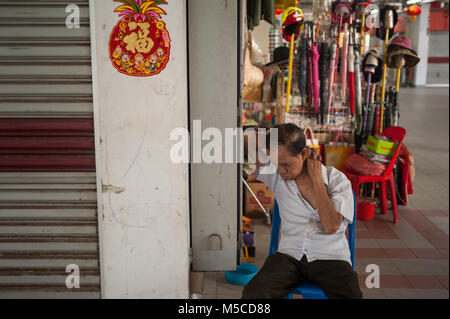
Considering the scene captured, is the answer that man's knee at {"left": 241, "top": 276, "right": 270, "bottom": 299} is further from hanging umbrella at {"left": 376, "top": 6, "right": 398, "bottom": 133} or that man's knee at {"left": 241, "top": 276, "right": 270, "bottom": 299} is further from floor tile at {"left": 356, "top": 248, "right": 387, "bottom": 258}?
hanging umbrella at {"left": 376, "top": 6, "right": 398, "bottom": 133}

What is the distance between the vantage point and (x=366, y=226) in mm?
4797

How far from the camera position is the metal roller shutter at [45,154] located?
2.50 metres

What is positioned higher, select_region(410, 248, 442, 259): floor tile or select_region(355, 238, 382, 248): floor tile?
select_region(355, 238, 382, 248): floor tile

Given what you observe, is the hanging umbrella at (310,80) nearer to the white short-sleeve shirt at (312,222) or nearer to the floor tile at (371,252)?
the floor tile at (371,252)

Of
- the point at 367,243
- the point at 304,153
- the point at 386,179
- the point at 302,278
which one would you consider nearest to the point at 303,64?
the point at 386,179

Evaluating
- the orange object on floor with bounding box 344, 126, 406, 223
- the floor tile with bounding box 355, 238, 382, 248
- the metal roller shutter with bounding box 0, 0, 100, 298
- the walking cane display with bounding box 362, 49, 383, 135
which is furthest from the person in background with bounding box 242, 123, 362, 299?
the walking cane display with bounding box 362, 49, 383, 135

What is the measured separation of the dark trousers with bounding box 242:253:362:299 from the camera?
2229mm

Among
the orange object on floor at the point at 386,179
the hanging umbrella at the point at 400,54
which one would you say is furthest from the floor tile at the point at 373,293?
the hanging umbrella at the point at 400,54

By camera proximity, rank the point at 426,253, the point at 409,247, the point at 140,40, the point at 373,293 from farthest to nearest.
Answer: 1. the point at 409,247
2. the point at 426,253
3. the point at 373,293
4. the point at 140,40

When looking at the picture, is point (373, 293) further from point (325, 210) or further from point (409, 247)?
point (325, 210)

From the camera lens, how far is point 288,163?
2381 mm

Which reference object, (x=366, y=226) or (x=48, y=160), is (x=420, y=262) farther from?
(x=48, y=160)

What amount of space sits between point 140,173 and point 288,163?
2.91 feet
